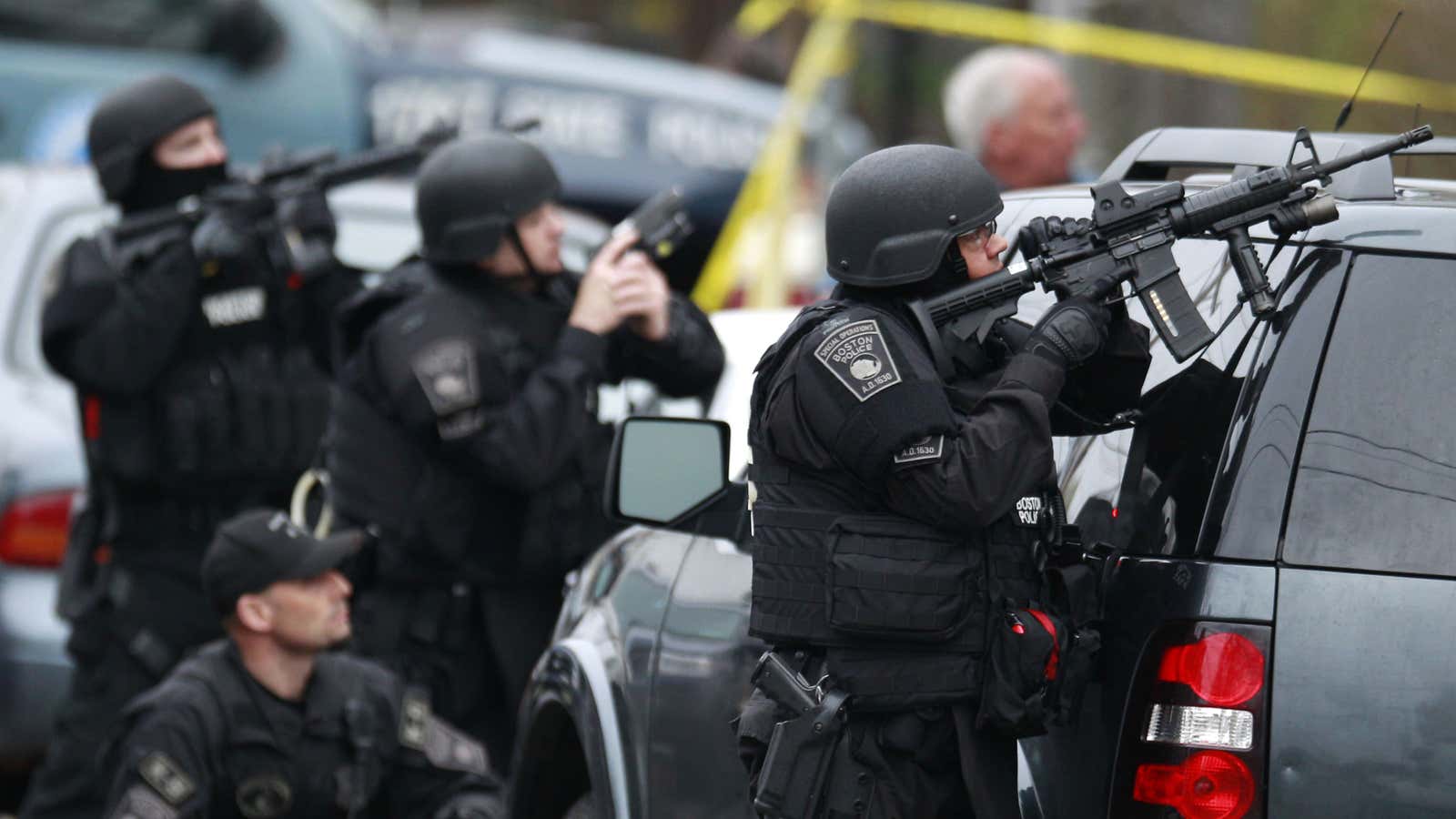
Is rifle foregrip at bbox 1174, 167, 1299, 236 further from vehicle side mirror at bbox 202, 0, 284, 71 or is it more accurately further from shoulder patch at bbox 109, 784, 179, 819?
vehicle side mirror at bbox 202, 0, 284, 71

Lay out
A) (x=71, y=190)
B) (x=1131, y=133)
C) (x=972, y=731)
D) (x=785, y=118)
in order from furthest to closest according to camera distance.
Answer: (x=785, y=118) < (x=1131, y=133) < (x=71, y=190) < (x=972, y=731)

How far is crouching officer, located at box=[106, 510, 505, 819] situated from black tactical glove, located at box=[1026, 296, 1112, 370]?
2302mm

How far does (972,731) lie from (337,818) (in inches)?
89.9

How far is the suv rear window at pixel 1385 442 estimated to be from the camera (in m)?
2.69

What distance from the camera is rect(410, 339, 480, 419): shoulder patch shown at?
4.80 meters

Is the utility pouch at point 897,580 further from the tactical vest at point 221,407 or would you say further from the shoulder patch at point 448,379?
the tactical vest at point 221,407

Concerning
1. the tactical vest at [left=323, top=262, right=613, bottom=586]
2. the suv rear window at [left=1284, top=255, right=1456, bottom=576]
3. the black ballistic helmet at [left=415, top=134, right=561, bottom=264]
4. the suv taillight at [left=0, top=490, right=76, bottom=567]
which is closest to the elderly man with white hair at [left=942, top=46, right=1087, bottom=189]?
the black ballistic helmet at [left=415, top=134, right=561, bottom=264]

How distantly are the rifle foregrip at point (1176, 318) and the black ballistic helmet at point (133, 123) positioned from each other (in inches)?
140

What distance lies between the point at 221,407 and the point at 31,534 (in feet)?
3.18

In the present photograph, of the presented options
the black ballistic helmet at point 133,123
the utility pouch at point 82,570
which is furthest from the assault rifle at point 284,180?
the utility pouch at point 82,570

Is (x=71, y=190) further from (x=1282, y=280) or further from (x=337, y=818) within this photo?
(x=1282, y=280)

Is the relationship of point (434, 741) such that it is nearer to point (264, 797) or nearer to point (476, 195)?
point (264, 797)

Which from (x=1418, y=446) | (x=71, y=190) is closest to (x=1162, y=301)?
(x=1418, y=446)

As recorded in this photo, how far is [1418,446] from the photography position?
2.71 meters
